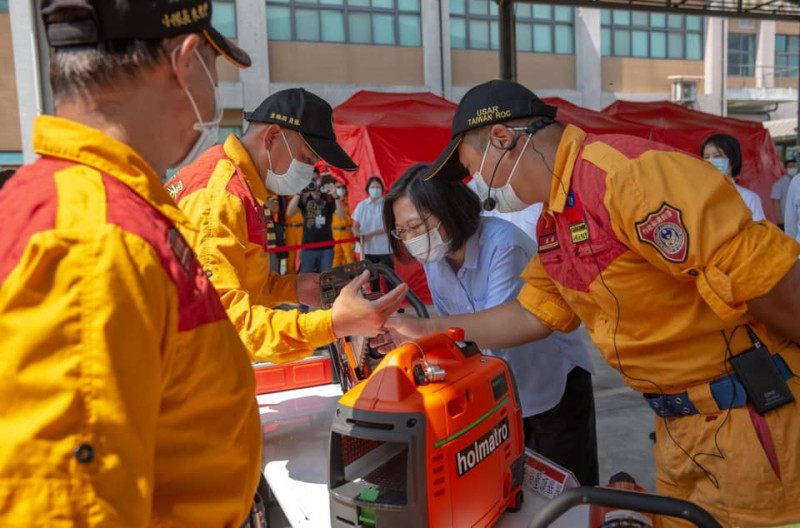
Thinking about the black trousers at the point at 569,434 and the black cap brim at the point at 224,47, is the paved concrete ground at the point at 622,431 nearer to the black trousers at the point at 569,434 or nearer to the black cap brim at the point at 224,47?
the black trousers at the point at 569,434

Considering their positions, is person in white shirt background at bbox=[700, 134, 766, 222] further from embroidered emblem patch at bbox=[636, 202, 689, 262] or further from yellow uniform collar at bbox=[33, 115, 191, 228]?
yellow uniform collar at bbox=[33, 115, 191, 228]

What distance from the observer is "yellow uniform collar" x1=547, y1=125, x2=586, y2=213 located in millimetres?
1508

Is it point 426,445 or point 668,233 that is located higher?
point 668,233

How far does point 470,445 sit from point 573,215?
60cm

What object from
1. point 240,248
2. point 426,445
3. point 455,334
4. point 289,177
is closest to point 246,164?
point 289,177

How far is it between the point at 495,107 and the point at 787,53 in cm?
2948

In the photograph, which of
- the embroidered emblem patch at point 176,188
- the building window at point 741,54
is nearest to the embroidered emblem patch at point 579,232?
the embroidered emblem patch at point 176,188

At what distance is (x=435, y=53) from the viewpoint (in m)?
15.2

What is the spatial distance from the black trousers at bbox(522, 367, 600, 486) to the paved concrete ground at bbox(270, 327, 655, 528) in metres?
1.21

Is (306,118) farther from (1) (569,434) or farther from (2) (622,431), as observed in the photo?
(2) (622,431)

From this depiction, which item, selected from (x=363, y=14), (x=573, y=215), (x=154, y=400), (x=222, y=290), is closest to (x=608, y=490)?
(x=573, y=215)

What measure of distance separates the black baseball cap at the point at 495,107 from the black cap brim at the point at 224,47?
2.48ft

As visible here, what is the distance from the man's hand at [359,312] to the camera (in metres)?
1.63

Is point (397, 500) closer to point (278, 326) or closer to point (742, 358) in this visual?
point (278, 326)
